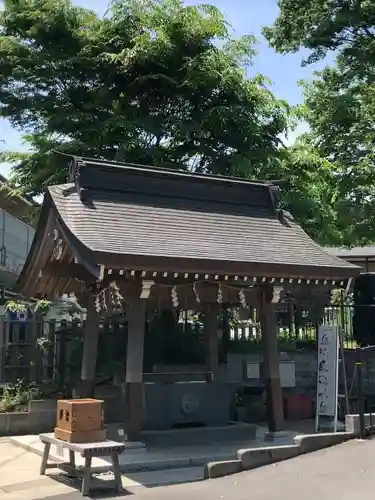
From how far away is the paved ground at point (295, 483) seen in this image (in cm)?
707

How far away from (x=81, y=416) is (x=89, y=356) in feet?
10.4

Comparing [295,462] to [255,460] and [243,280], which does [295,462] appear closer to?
[255,460]

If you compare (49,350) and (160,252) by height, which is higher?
(160,252)

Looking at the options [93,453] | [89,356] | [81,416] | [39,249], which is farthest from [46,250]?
[93,453]

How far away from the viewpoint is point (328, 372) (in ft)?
36.6

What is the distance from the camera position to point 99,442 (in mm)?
7895

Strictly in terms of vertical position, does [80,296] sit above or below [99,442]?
above

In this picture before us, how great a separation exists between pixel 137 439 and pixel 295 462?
274 centimetres

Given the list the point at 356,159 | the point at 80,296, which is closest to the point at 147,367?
the point at 80,296

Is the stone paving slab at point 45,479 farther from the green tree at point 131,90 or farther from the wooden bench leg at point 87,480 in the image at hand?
the green tree at point 131,90

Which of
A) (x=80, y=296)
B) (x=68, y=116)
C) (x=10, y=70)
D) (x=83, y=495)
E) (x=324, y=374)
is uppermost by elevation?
(x=10, y=70)

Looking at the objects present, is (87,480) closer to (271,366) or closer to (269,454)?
(269,454)

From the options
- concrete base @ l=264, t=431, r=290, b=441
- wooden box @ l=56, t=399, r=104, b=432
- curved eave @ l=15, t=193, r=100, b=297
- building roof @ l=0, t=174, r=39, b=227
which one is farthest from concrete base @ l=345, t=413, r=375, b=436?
building roof @ l=0, t=174, r=39, b=227

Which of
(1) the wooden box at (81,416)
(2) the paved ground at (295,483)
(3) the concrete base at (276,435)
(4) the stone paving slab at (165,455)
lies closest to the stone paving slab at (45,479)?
(4) the stone paving slab at (165,455)
